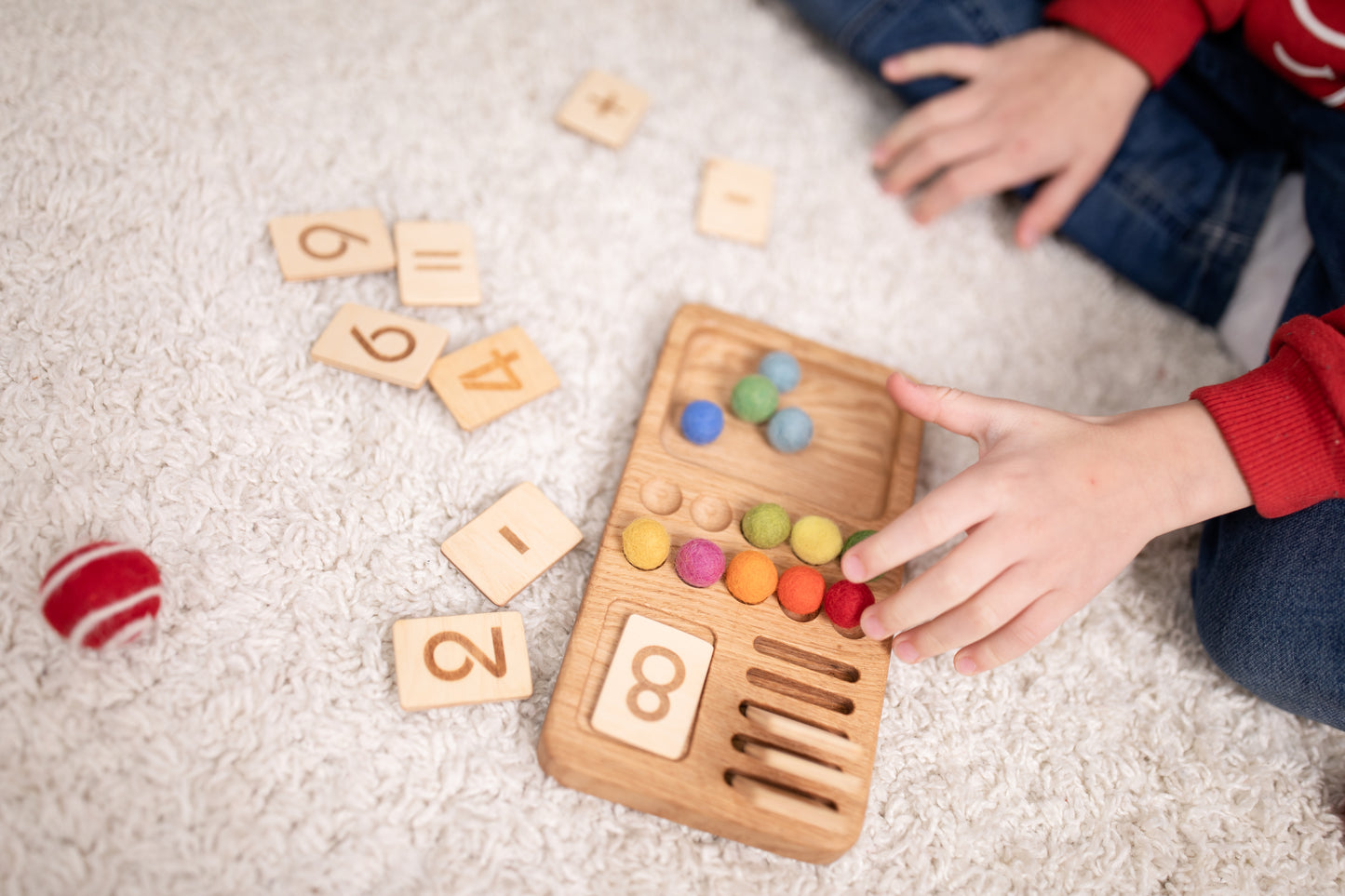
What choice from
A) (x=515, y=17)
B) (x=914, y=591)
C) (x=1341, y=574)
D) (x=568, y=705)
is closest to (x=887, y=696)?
(x=914, y=591)

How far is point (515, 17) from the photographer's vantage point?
0.92 m

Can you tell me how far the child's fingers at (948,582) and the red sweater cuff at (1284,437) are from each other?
215 mm

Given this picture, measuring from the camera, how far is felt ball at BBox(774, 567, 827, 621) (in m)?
0.60

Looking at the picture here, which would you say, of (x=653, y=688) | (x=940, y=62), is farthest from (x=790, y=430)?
(x=940, y=62)

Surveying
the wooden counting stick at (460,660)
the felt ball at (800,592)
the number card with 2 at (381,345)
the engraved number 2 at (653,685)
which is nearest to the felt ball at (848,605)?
the felt ball at (800,592)

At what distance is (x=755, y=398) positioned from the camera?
69 centimetres

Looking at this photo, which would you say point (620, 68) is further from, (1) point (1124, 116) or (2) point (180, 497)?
(2) point (180, 497)

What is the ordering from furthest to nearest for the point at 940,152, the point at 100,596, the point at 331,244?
the point at 940,152
the point at 331,244
the point at 100,596

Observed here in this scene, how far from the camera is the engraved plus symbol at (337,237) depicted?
2.39 feet

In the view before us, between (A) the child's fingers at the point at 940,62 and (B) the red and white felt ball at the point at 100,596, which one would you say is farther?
(A) the child's fingers at the point at 940,62

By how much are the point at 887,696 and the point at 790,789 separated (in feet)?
0.41

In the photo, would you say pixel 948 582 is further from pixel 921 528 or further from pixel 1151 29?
pixel 1151 29

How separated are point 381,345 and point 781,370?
34 cm

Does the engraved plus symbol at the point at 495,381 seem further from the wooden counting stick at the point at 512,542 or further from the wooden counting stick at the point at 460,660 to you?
the wooden counting stick at the point at 460,660
